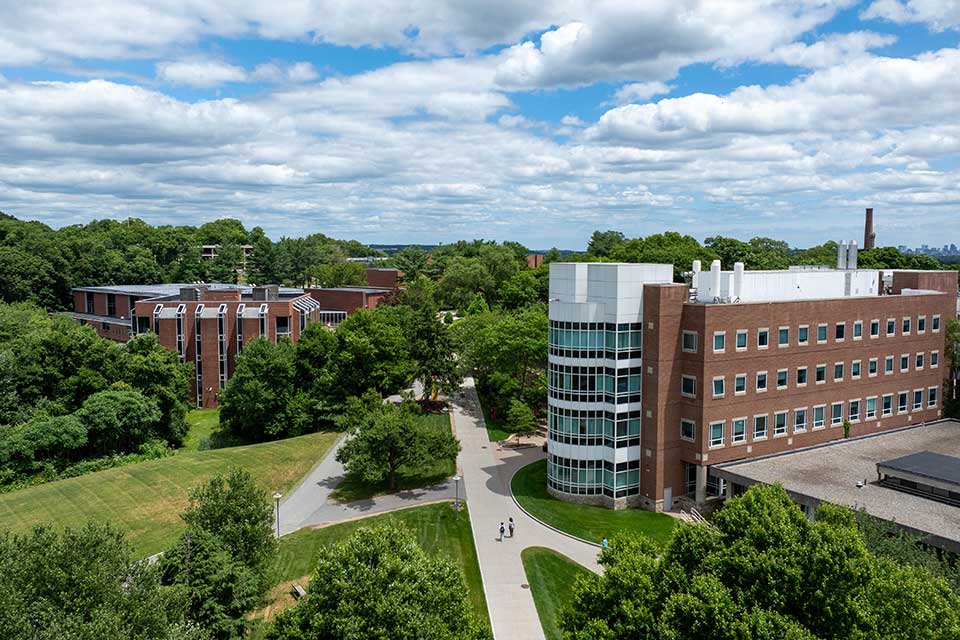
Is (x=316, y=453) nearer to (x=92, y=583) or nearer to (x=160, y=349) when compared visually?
(x=160, y=349)

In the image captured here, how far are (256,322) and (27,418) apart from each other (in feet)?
75.5

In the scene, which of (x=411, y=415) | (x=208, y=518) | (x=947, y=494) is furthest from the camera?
(x=411, y=415)

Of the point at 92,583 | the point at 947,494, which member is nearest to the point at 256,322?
the point at 92,583

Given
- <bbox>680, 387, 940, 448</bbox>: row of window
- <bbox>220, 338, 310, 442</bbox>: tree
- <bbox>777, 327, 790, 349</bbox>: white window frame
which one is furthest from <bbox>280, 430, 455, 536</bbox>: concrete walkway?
<bbox>777, 327, 790, 349</bbox>: white window frame

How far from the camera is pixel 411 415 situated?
45469 millimetres

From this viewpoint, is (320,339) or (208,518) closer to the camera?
(208,518)

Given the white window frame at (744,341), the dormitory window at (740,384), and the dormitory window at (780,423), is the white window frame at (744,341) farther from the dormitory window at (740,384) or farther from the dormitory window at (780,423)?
the dormitory window at (780,423)

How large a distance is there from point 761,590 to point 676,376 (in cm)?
2159

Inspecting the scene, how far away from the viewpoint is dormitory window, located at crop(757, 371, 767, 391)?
40875 millimetres

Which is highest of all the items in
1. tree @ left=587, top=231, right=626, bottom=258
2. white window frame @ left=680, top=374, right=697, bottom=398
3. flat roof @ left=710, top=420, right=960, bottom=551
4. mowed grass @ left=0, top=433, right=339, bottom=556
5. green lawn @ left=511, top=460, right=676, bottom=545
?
tree @ left=587, top=231, right=626, bottom=258

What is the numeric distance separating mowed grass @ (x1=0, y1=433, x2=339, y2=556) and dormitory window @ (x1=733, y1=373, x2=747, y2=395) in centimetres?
3052

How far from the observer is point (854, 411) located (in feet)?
149

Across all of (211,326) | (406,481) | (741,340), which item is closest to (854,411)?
(741,340)

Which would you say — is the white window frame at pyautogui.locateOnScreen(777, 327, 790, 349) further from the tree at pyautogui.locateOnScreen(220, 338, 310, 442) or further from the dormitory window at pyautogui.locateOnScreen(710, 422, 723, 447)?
the tree at pyautogui.locateOnScreen(220, 338, 310, 442)
